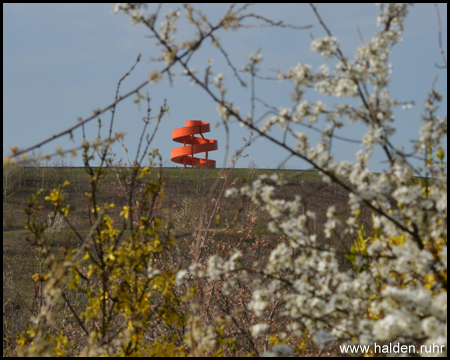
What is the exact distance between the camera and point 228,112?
198 centimetres

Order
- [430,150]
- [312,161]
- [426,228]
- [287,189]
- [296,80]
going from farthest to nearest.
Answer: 1. [287,189]
2. [430,150]
3. [296,80]
4. [312,161]
5. [426,228]

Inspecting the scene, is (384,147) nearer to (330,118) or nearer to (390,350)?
(330,118)

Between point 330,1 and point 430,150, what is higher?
point 330,1

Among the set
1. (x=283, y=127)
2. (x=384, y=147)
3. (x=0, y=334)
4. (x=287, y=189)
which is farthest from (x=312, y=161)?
(x=287, y=189)

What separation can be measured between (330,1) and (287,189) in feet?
83.9

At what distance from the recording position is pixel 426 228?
1.80m

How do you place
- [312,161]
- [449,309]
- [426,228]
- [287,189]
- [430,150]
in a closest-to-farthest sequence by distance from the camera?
[449,309], [426,228], [312,161], [430,150], [287,189]

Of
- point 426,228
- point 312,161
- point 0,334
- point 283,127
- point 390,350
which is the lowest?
point 0,334

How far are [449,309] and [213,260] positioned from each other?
99 cm

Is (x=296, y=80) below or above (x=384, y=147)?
above

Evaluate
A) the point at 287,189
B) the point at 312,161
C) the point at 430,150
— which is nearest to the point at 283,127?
the point at 312,161

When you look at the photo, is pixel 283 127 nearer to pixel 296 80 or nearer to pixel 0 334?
pixel 296 80

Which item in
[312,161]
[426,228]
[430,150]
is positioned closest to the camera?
[426,228]

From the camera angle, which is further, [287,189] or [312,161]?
[287,189]
